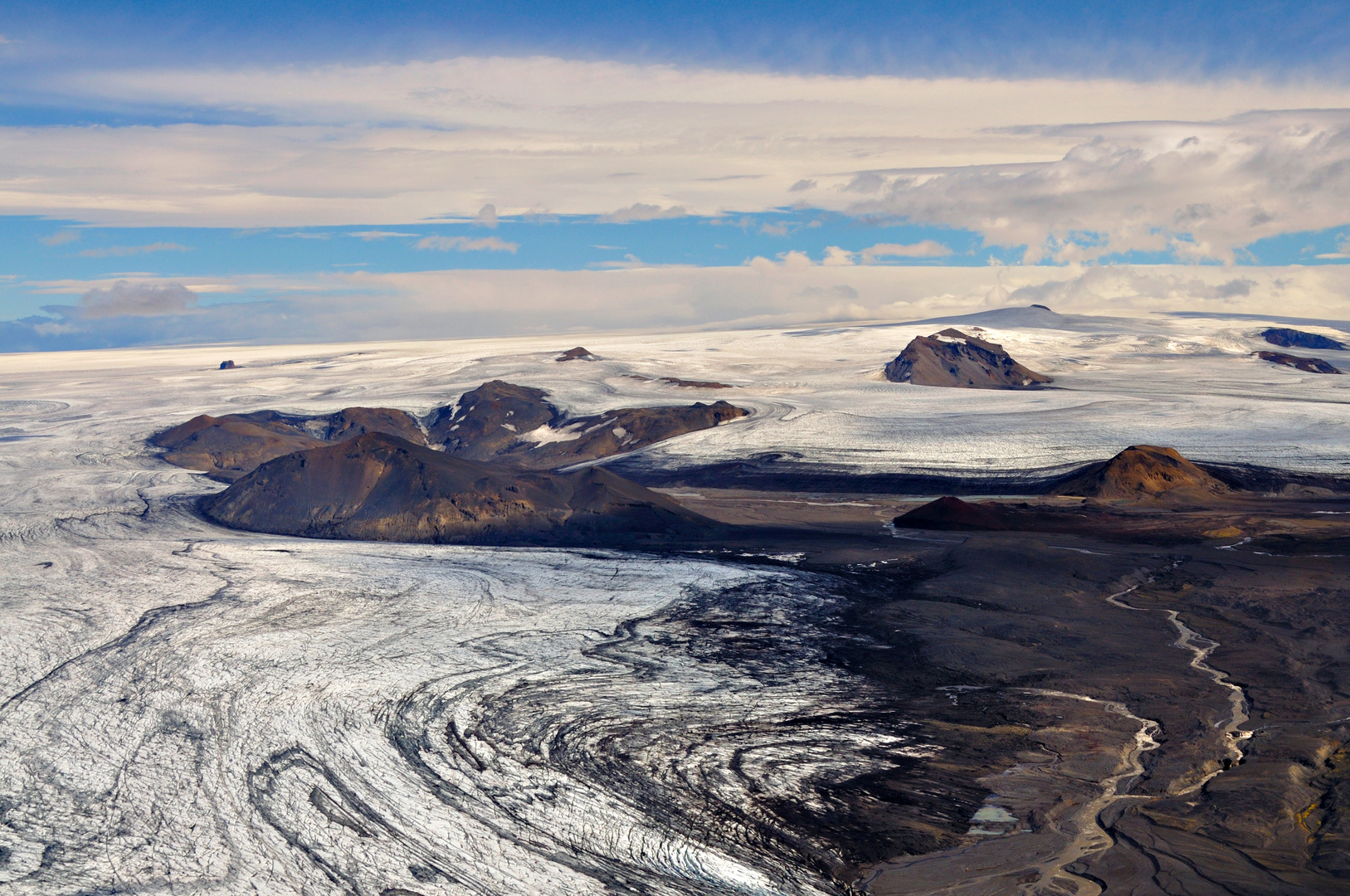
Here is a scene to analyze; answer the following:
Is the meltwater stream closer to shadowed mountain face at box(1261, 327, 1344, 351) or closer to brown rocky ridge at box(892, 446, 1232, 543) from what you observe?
brown rocky ridge at box(892, 446, 1232, 543)

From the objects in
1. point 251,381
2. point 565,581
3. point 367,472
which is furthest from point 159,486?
point 251,381

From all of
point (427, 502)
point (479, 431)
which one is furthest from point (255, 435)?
point (427, 502)

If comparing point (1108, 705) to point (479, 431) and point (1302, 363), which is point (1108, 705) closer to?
point (479, 431)

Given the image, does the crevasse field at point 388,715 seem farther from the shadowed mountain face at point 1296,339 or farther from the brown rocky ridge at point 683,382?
the shadowed mountain face at point 1296,339

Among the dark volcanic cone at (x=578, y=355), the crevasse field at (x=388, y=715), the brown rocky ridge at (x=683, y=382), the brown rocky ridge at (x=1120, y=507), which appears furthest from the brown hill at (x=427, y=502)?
the dark volcanic cone at (x=578, y=355)

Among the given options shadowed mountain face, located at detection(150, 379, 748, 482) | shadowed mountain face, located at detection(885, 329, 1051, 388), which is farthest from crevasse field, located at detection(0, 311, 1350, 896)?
shadowed mountain face, located at detection(885, 329, 1051, 388)

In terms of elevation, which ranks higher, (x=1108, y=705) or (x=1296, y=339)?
(x=1296, y=339)

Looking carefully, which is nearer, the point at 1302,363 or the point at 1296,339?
the point at 1302,363
